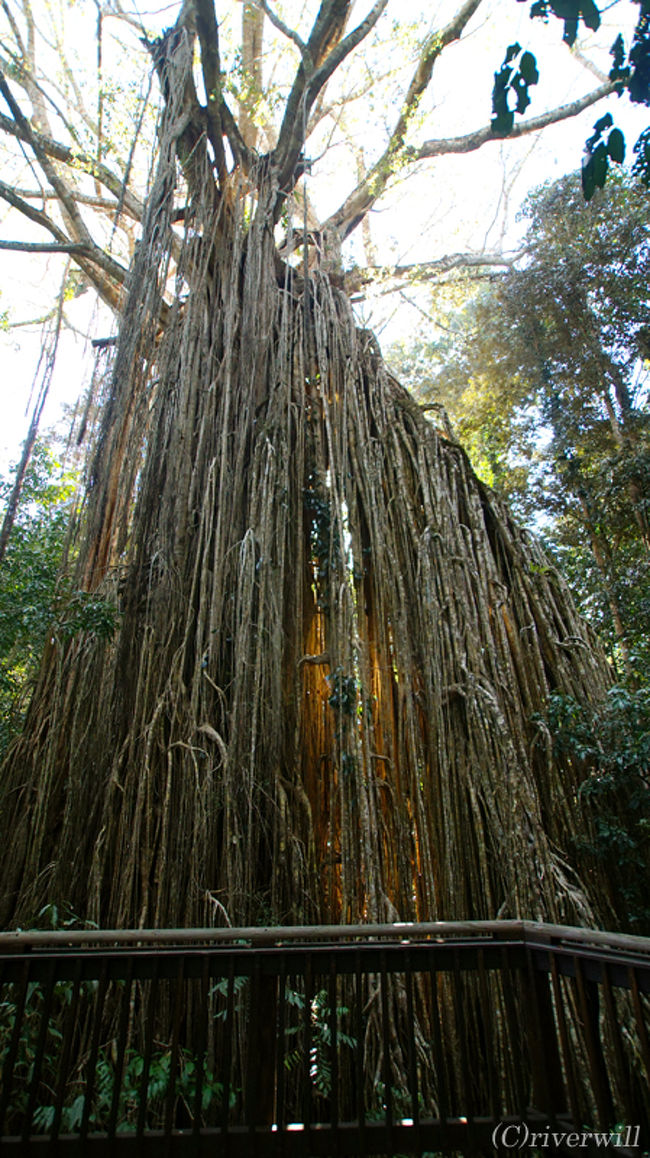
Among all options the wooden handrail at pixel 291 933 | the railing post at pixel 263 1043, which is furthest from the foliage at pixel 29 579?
the railing post at pixel 263 1043

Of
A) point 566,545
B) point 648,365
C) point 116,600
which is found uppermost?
point 648,365

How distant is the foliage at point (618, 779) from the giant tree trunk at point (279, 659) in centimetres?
14

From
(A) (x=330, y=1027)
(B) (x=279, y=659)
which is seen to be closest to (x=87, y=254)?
(B) (x=279, y=659)

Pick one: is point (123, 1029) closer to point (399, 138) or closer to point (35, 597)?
point (35, 597)

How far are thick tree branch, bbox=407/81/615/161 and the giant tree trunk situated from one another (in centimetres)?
281

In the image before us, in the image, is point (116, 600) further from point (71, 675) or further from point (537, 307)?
point (537, 307)

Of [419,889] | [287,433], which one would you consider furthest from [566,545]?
[419,889]

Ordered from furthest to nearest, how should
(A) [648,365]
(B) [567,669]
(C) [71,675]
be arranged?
(A) [648,365] < (B) [567,669] < (C) [71,675]

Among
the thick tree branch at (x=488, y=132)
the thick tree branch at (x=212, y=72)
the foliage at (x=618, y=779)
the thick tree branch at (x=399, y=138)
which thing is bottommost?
the foliage at (x=618, y=779)

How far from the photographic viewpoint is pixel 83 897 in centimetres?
295

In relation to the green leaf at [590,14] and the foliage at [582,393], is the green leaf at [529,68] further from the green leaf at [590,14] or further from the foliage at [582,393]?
the foliage at [582,393]

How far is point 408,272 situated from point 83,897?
7.57 m

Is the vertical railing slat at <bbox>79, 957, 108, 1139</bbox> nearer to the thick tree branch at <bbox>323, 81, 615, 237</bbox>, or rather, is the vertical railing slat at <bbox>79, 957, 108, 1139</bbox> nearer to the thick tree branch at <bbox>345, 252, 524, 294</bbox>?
the thick tree branch at <bbox>323, 81, 615, 237</bbox>

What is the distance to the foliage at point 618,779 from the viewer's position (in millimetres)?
3256
